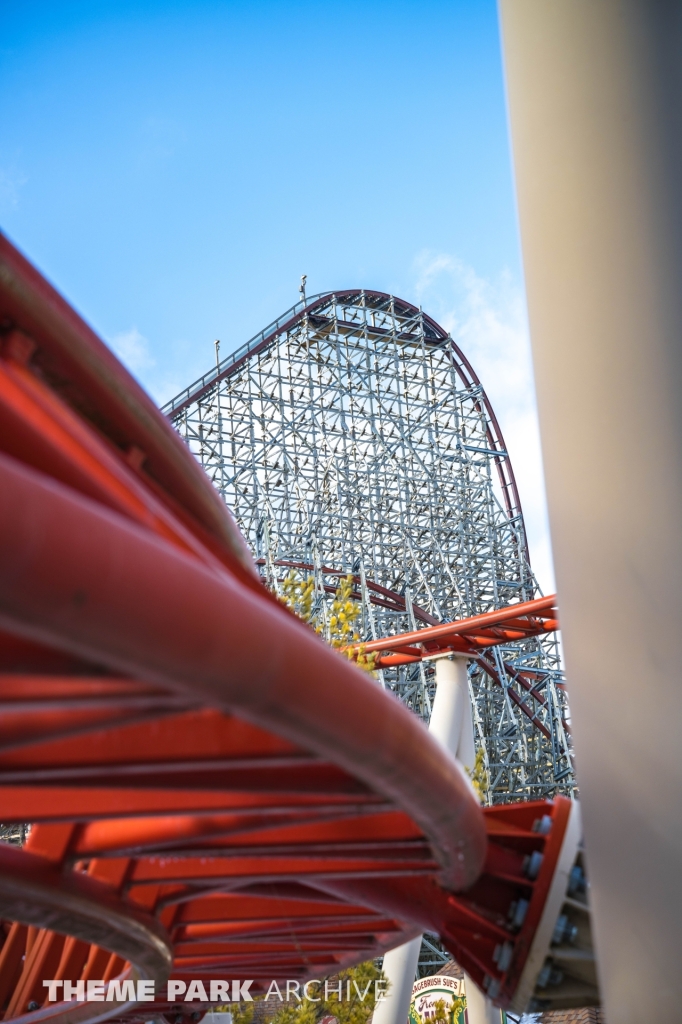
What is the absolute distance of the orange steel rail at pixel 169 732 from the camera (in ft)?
5.98

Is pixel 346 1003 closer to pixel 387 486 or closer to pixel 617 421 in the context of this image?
pixel 617 421

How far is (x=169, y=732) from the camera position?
2945 millimetres

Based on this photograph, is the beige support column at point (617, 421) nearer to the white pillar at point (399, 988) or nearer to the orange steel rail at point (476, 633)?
the white pillar at point (399, 988)

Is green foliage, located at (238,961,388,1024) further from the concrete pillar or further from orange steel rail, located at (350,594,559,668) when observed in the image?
orange steel rail, located at (350,594,559,668)

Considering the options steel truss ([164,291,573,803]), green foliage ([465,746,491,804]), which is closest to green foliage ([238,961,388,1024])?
green foliage ([465,746,491,804])

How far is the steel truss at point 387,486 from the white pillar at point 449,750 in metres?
6.31

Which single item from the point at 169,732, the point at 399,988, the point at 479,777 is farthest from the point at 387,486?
the point at 169,732

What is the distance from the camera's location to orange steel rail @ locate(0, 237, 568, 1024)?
A: 1823mm

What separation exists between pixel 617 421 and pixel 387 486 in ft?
63.5

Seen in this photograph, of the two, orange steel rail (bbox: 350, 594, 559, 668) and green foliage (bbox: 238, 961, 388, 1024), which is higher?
orange steel rail (bbox: 350, 594, 559, 668)

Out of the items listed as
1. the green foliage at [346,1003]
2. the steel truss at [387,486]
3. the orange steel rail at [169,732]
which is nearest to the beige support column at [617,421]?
the orange steel rail at [169,732]

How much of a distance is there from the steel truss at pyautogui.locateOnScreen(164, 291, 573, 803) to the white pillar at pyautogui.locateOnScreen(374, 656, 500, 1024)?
631 centimetres

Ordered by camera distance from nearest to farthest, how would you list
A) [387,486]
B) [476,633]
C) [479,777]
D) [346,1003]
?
[346,1003], [476,633], [479,777], [387,486]

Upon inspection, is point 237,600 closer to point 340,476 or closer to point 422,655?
point 422,655
